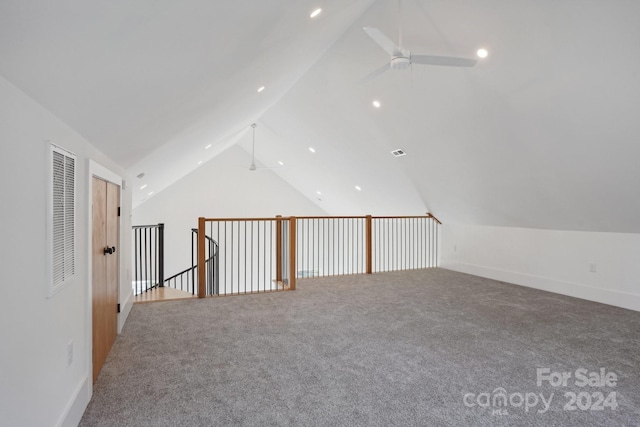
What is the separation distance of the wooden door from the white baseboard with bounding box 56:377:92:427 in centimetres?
36

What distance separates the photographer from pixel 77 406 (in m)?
2.22

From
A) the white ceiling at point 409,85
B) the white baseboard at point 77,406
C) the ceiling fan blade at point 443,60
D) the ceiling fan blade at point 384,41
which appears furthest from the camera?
the ceiling fan blade at point 443,60

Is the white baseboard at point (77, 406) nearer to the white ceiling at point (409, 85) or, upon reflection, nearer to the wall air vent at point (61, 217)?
the wall air vent at point (61, 217)

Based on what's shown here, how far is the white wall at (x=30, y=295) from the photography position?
1.39 meters

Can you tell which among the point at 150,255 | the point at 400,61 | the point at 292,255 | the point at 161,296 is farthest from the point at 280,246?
the point at 400,61

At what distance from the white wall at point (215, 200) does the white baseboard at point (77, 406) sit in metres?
8.73

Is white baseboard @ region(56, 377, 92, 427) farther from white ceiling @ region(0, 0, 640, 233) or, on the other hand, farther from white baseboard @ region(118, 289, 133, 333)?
white ceiling @ region(0, 0, 640, 233)

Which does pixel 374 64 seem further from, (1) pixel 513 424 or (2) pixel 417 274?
(1) pixel 513 424

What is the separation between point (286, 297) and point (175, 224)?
6.87m

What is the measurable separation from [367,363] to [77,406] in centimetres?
208

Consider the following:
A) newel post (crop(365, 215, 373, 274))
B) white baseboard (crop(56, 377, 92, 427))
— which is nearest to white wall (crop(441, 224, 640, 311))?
newel post (crop(365, 215, 373, 274))

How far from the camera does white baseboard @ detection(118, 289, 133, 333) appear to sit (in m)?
3.84

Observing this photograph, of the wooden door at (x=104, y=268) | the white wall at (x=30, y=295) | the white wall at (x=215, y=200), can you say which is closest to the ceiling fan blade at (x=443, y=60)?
the white wall at (x=30, y=295)

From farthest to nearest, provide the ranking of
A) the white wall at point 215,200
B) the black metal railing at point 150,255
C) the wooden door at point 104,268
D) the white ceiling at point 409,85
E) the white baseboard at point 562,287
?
the white wall at point 215,200 → the black metal railing at point 150,255 → the white baseboard at point 562,287 → the wooden door at point 104,268 → the white ceiling at point 409,85
